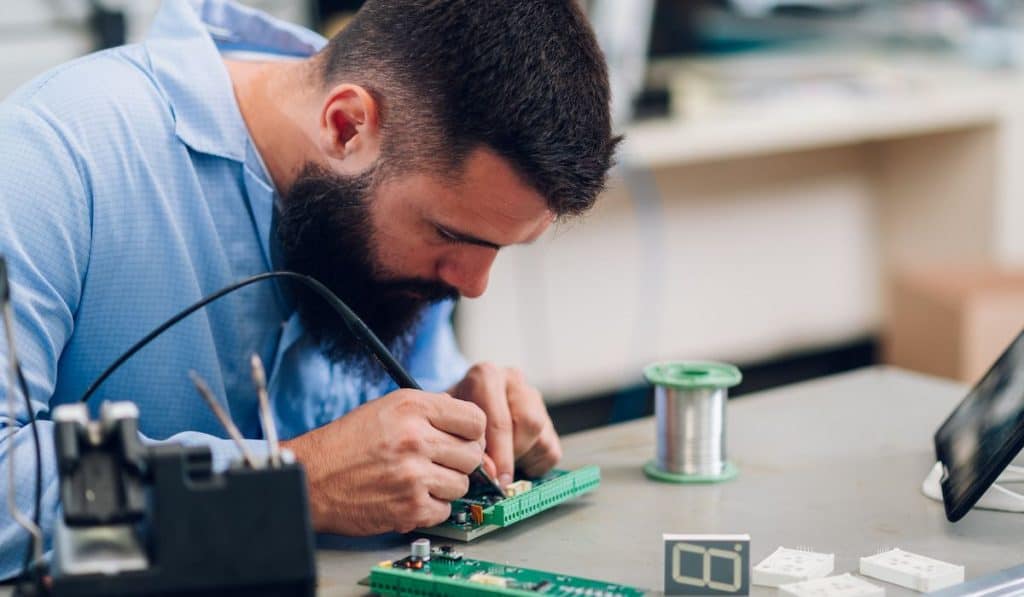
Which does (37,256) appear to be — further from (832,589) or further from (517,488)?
(832,589)

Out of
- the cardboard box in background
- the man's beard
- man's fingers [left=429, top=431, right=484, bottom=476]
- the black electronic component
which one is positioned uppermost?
the man's beard

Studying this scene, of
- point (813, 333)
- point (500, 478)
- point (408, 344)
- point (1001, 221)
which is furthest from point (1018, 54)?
point (500, 478)

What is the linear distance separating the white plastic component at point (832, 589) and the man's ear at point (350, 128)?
0.61 meters

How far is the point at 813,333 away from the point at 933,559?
9.63 feet

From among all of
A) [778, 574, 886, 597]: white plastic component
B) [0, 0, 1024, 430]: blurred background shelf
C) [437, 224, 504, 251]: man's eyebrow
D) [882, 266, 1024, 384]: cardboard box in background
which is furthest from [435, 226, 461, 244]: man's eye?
[882, 266, 1024, 384]: cardboard box in background

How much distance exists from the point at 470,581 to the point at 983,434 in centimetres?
53

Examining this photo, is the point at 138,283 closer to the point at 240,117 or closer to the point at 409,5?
the point at 240,117

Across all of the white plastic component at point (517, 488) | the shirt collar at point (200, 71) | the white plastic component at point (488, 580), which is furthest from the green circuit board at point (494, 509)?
the shirt collar at point (200, 71)

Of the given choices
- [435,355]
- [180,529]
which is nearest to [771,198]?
[435,355]

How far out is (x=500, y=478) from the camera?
50.2 inches

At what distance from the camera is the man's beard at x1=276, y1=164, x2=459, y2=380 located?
4.59 ft

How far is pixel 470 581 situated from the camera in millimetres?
1017

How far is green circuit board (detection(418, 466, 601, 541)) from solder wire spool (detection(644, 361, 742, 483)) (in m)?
0.14

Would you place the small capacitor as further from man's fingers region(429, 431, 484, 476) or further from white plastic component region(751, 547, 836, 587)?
white plastic component region(751, 547, 836, 587)
